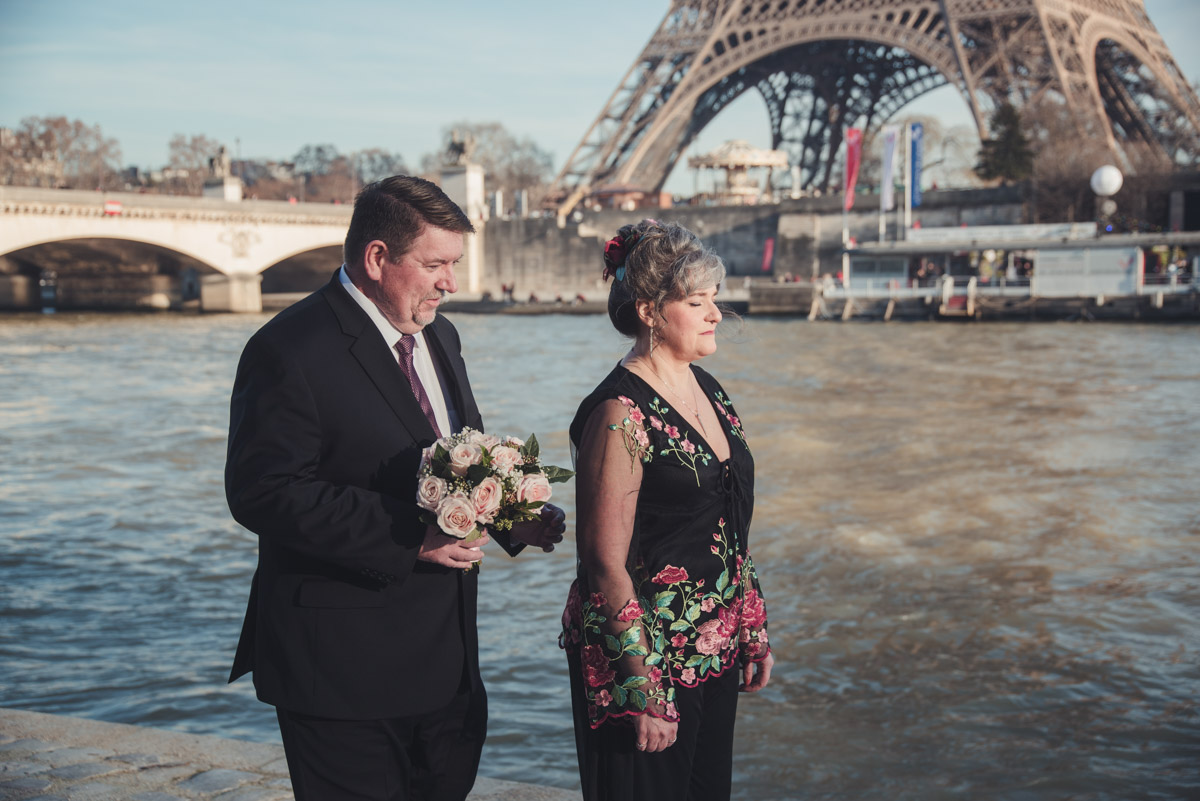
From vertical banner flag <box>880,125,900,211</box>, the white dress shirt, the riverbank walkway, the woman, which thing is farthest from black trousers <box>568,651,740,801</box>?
vertical banner flag <box>880,125,900,211</box>

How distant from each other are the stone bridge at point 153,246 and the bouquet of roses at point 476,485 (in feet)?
115

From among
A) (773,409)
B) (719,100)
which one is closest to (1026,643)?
(773,409)

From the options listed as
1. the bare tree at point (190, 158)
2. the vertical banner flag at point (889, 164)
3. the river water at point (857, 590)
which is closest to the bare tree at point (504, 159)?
the bare tree at point (190, 158)

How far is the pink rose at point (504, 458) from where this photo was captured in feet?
7.25

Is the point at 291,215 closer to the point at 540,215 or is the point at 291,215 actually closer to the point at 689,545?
the point at 540,215

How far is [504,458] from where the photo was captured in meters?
2.22

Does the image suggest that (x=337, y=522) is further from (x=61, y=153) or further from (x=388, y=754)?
(x=61, y=153)

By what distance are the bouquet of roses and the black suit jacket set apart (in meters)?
0.10

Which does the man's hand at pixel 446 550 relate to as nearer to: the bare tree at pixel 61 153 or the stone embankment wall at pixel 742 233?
the stone embankment wall at pixel 742 233

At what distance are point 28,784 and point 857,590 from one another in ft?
16.6

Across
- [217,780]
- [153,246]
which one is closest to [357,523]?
[217,780]

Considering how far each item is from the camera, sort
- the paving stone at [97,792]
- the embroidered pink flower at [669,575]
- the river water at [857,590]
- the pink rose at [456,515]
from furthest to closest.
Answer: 1. the river water at [857,590]
2. the paving stone at [97,792]
3. the embroidered pink flower at [669,575]
4. the pink rose at [456,515]

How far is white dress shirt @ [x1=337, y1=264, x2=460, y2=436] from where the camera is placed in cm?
236

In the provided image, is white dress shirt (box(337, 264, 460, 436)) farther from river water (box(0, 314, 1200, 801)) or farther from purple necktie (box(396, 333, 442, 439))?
river water (box(0, 314, 1200, 801))
